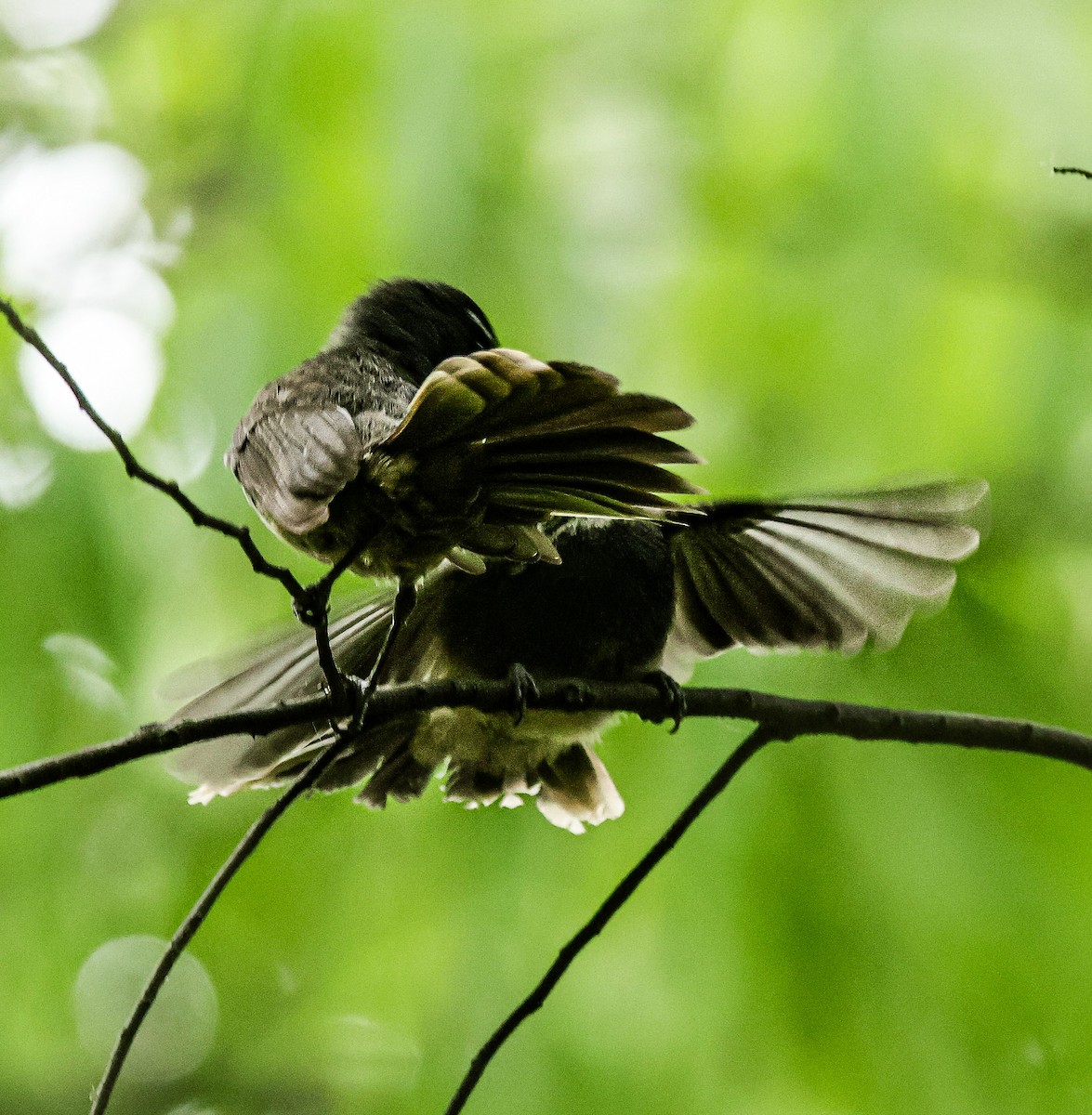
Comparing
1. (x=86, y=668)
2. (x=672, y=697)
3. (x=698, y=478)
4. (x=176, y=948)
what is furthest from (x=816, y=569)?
(x=86, y=668)

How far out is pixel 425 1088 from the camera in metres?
2.73

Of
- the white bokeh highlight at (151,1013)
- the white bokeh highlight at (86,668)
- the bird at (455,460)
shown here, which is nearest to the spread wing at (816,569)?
the bird at (455,460)

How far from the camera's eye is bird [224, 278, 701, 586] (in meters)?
1.27

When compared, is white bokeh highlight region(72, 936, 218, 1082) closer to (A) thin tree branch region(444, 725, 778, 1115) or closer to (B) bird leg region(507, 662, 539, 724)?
(B) bird leg region(507, 662, 539, 724)

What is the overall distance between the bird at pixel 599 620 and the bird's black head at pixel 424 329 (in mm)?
347

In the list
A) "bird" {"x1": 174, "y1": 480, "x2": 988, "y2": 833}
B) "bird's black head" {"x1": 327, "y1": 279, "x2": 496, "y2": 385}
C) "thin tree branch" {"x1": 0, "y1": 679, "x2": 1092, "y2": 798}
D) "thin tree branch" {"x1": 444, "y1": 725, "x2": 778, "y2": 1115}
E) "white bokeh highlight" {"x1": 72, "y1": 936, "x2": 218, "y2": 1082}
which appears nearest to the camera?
"thin tree branch" {"x1": 0, "y1": 679, "x2": 1092, "y2": 798}

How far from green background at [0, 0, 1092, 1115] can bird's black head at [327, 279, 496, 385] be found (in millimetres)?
506

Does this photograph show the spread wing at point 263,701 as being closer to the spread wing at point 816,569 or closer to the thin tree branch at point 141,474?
the spread wing at point 816,569

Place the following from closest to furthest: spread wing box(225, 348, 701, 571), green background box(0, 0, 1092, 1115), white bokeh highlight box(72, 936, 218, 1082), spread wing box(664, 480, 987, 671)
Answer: spread wing box(225, 348, 701, 571), spread wing box(664, 480, 987, 671), green background box(0, 0, 1092, 1115), white bokeh highlight box(72, 936, 218, 1082)

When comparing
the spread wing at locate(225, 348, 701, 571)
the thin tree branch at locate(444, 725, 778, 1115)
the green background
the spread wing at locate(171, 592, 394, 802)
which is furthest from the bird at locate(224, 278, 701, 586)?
the green background

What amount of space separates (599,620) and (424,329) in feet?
1.91

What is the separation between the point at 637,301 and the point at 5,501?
4.80 feet

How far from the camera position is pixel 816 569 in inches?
93.7

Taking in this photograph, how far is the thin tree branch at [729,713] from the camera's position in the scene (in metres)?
1.40
